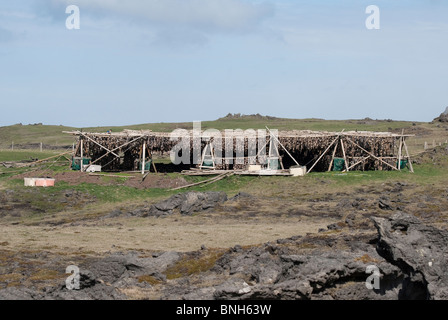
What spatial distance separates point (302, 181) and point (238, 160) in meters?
5.44

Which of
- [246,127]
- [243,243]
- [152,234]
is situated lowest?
[152,234]

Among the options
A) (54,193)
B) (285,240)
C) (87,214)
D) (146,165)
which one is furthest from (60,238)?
(146,165)

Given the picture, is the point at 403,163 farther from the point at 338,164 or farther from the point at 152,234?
the point at 152,234

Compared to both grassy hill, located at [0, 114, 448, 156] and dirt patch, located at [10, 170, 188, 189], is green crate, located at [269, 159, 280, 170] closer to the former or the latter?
dirt patch, located at [10, 170, 188, 189]

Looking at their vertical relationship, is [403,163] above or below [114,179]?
above

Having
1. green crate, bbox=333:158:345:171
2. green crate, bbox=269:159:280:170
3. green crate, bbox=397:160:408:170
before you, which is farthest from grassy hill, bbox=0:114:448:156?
green crate, bbox=269:159:280:170

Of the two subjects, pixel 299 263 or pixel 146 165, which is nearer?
Answer: pixel 299 263

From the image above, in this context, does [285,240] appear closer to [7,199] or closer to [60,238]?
[60,238]

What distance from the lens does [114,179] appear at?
126ft

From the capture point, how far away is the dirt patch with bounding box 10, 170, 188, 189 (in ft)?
124

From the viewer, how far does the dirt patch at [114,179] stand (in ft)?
124

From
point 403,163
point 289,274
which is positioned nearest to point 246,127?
point 403,163
